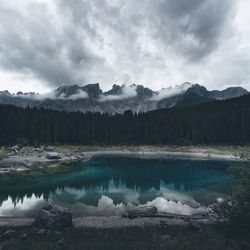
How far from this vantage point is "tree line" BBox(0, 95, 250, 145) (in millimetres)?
131250

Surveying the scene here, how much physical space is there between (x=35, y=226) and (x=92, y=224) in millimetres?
6055

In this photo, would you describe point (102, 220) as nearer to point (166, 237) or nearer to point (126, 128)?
point (166, 237)

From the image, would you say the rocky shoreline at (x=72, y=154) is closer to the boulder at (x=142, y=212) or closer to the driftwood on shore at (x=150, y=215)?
the driftwood on shore at (x=150, y=215)

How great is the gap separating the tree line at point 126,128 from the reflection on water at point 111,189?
195 feet

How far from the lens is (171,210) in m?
40.1

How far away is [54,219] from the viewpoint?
29828mm

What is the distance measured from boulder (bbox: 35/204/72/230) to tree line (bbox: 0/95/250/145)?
9858 centimetres

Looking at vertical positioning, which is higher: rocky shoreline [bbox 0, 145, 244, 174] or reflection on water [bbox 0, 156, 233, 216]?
rocky shoreline [bbox 0, 145, 244, 174]

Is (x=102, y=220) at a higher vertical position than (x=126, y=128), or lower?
lower

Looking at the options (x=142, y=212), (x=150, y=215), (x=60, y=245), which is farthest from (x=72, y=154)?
(x=60, y=245)

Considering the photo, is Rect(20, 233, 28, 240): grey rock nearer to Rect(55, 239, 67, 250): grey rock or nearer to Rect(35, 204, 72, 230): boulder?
Rect(35, 204, 72, 230): boulder

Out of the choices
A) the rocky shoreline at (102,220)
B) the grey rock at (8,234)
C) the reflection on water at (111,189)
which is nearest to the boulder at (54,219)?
the rocky shoreline at (102,220)

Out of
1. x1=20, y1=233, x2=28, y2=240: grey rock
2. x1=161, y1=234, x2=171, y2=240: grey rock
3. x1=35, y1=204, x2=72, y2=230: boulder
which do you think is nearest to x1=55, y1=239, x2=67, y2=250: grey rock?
Answer: x1=35, y1=204, x2=72, y2=230: boulder

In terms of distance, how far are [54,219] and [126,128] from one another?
128m
